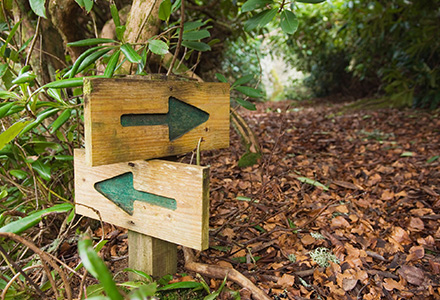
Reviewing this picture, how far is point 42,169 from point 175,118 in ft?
2.47

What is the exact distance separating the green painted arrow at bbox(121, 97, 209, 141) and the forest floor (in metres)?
0.59

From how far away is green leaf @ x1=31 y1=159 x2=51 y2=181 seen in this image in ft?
4.78

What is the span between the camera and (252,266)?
1453 mm

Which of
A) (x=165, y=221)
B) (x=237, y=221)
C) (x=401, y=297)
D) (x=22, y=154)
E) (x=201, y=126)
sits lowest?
(x=401, y=297)

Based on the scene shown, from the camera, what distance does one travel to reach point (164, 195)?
1039 mm

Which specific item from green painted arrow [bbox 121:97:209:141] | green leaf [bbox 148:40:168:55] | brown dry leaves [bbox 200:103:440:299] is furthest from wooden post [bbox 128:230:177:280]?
green leaf [bbox 148:40:168:55]

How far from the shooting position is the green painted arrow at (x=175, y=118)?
3.23 feet

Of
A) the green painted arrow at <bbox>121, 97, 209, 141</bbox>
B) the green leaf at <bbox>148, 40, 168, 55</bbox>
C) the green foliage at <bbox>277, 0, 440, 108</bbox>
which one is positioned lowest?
the green painted arrow at <bbox>121, 97, 209, 141</bbox>

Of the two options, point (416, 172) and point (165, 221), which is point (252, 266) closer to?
point (165, 221)

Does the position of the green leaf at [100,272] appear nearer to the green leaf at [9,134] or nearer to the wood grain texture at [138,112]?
the wood grain texture at [138,112]

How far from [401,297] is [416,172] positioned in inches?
59.3

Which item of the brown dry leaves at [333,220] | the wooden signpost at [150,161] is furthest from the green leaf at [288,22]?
the brown dry leaves at [333,220]

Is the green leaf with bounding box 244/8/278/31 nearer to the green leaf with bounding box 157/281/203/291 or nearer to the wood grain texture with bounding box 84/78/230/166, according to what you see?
the wood grain texture with bounding box 84/78/230/166

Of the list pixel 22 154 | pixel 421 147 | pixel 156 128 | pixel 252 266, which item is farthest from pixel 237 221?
pixel 421 147
